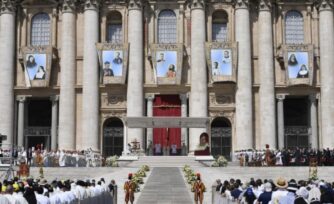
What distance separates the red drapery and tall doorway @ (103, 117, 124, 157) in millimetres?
3848

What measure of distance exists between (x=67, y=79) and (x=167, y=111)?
9.91 m

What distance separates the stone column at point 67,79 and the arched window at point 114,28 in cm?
353

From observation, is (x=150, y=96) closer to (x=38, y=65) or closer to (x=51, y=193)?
(x=38, y=65)

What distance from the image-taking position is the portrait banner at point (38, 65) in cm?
6109

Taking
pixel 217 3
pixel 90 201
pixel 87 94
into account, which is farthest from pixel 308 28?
pixel 90 201

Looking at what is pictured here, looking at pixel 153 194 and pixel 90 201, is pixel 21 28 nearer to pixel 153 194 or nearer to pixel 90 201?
pixel 153 194

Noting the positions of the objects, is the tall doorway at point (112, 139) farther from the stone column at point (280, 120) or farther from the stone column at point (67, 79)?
the stone column at point (280, 120)

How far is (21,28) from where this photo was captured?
63625 mm

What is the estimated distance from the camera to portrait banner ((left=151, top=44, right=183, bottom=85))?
60281mm

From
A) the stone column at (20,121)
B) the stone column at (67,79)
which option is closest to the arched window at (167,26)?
the stone column at (67,79)

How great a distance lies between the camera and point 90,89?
200 feet

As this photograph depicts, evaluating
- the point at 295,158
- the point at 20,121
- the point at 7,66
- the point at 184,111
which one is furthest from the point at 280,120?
the point at 7,66

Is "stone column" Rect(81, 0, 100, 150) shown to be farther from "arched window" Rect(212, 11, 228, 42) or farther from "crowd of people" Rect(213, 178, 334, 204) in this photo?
"crowd of people" Rect(213, 178, 334, 204)

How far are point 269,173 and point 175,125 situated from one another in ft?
45.2
